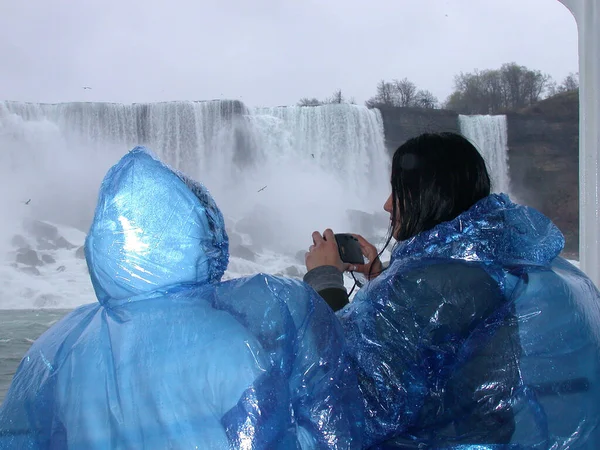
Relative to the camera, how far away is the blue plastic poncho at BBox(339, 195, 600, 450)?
0.74 meters

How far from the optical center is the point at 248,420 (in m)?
0.60

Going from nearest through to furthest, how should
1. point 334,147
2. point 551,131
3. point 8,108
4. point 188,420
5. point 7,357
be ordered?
point 188,420
point 7,357
point 8,108
point 334,147
point 551,131

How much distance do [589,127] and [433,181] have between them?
107 cm

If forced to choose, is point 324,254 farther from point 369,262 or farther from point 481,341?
point 481,341

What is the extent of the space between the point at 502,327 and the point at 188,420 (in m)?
0.37

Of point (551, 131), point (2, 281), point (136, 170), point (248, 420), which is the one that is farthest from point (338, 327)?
point (551, 131)

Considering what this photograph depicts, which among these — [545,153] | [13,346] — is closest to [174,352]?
[13,346]

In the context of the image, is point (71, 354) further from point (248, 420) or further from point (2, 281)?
point (2, 281)

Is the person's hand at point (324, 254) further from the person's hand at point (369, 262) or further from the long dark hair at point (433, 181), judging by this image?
the long dark hair at point (433, 181)

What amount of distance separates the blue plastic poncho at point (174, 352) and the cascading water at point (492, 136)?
12.7 m

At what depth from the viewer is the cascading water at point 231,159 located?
475 inches

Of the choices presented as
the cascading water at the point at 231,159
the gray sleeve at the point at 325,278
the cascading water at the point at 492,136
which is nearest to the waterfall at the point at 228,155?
the cascading water at the point at 231,159

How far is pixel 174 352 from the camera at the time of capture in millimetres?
608

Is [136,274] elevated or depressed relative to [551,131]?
depressed
